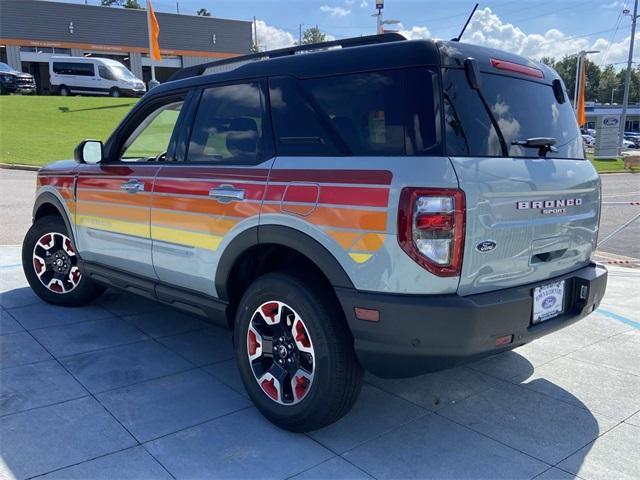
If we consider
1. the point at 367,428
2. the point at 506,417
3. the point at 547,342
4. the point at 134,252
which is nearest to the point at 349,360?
the point at 367,428

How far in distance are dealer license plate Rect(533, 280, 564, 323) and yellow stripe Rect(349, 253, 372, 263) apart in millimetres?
921

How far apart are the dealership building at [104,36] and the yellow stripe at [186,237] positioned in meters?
44.0

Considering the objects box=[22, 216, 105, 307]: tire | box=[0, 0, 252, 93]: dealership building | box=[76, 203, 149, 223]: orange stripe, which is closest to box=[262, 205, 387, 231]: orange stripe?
box=[76, 203, 149, 223]: orange stripe

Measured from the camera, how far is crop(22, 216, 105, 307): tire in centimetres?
502

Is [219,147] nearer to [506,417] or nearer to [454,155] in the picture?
[454,155]

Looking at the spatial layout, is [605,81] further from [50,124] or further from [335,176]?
[335,176]

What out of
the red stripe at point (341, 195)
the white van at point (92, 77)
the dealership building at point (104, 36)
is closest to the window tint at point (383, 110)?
the red stripe at point (341, 195)

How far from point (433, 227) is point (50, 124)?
2456 cm

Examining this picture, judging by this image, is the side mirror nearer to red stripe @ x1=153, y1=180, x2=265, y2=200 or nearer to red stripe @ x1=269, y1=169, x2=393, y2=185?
red stripe @ x1=153, y1=180, x2=265, y2=200

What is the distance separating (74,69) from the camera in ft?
112

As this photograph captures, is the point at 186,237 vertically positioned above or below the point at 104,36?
below

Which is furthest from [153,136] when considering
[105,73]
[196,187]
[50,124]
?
[105,73]

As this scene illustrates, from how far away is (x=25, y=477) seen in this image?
2627mm

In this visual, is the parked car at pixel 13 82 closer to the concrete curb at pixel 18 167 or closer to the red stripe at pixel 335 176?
the concrete curb at pixel 18 167
